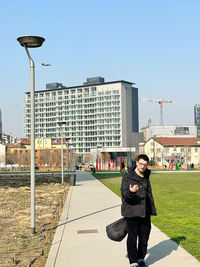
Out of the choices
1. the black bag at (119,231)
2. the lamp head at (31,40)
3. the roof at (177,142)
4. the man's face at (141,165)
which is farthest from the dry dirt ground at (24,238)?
Answer: the roof at (177,142)

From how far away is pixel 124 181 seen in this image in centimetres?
676

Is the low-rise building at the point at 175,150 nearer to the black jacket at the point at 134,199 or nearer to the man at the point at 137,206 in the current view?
the man at the point at 137,206

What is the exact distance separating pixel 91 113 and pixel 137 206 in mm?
169162

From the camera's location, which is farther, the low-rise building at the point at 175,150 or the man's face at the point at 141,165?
the low-rise building at the point at 175,150

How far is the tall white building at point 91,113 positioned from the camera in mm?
168250

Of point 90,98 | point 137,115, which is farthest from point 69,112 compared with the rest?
point 137,115

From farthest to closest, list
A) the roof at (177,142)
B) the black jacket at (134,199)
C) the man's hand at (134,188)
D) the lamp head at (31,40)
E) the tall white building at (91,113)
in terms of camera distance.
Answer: the tall white building at (91,113) < the roof at (177,142) < the lamp head at (31,40) < the black jacket at (134,199) < the man's hand at (134,188)

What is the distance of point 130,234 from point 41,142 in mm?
158773

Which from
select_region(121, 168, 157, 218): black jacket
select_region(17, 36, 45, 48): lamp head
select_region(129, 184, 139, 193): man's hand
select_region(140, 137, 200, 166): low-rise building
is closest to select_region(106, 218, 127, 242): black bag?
select_region(121, 168, 157, 218): black jacket

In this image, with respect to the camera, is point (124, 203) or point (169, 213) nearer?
point (124, 203)

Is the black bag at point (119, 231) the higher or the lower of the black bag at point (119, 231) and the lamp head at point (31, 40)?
the lower

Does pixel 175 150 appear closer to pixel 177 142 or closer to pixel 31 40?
pixel 177 142

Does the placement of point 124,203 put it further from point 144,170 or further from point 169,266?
point 169,266

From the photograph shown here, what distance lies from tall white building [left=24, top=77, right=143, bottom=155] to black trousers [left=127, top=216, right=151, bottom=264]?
153 metres
